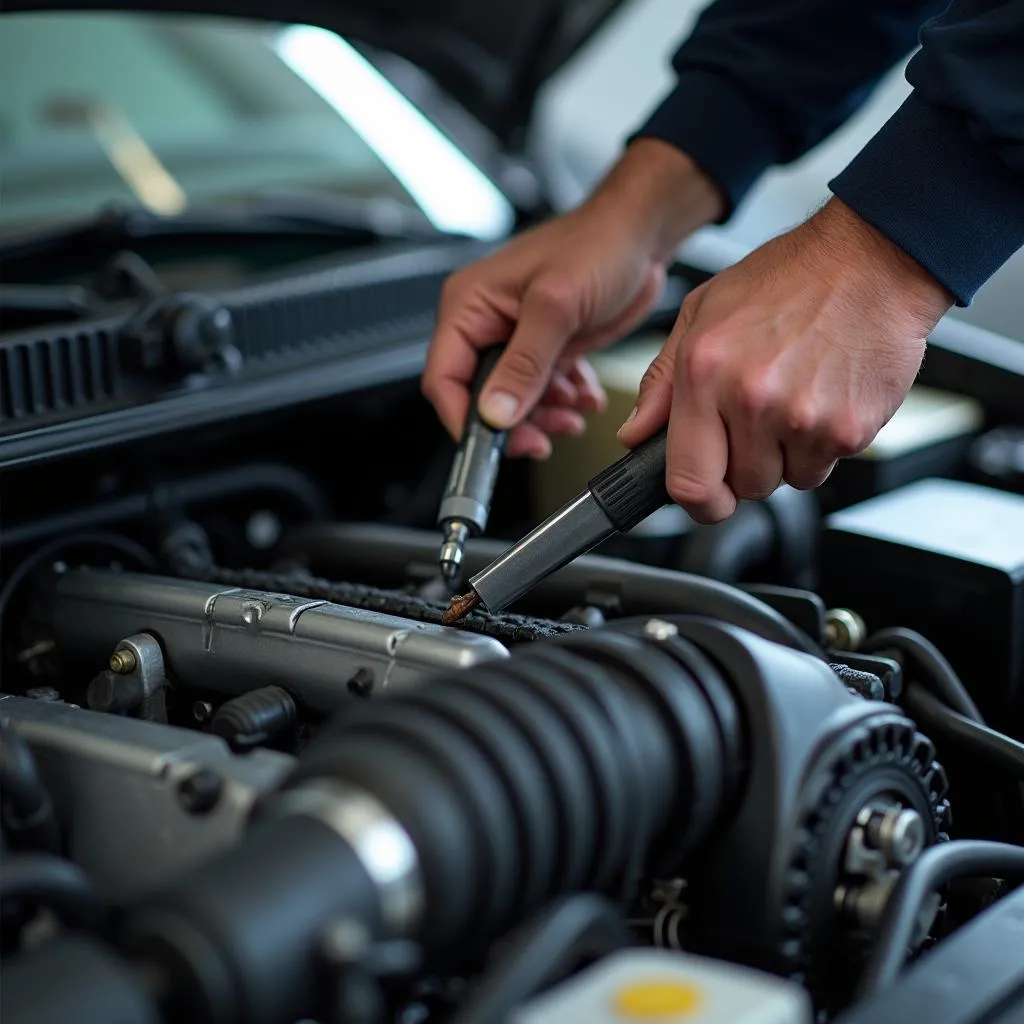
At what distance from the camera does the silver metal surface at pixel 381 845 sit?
57cm

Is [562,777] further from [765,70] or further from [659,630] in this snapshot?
[765,70]

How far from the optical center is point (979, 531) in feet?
3.67

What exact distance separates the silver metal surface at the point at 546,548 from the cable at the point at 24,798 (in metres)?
0.31

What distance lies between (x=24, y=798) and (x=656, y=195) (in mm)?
746

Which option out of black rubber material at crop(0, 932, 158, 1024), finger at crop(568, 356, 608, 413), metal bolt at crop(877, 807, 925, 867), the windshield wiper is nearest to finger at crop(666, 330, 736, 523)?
metal bolt at crop(877, 807, 925, 867)

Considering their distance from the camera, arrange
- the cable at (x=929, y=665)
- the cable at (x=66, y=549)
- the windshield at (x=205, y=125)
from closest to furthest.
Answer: the cable at (x=929, y=665)
the cable at (x=66, y=549)
the windshield at (x=205, y=125)

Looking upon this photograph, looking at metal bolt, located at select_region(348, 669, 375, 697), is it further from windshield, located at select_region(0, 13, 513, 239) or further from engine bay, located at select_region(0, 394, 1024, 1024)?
windshield, located at select_region(0, 13, 513, 239)

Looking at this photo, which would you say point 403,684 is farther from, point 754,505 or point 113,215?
point 113,215

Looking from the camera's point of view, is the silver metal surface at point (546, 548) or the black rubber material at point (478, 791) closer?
the black rubber material at point (478, 791)

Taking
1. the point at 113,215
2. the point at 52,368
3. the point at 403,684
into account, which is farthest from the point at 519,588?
the point at 113,215

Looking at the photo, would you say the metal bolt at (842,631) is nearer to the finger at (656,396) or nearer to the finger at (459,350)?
the finger at (656,396)

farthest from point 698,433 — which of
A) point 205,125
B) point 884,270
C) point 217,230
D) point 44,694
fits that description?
point 205,125

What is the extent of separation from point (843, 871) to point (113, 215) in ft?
3.30

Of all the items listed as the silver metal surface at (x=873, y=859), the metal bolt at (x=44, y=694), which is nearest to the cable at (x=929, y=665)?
the silver metal surface at (x=873, y=859)
